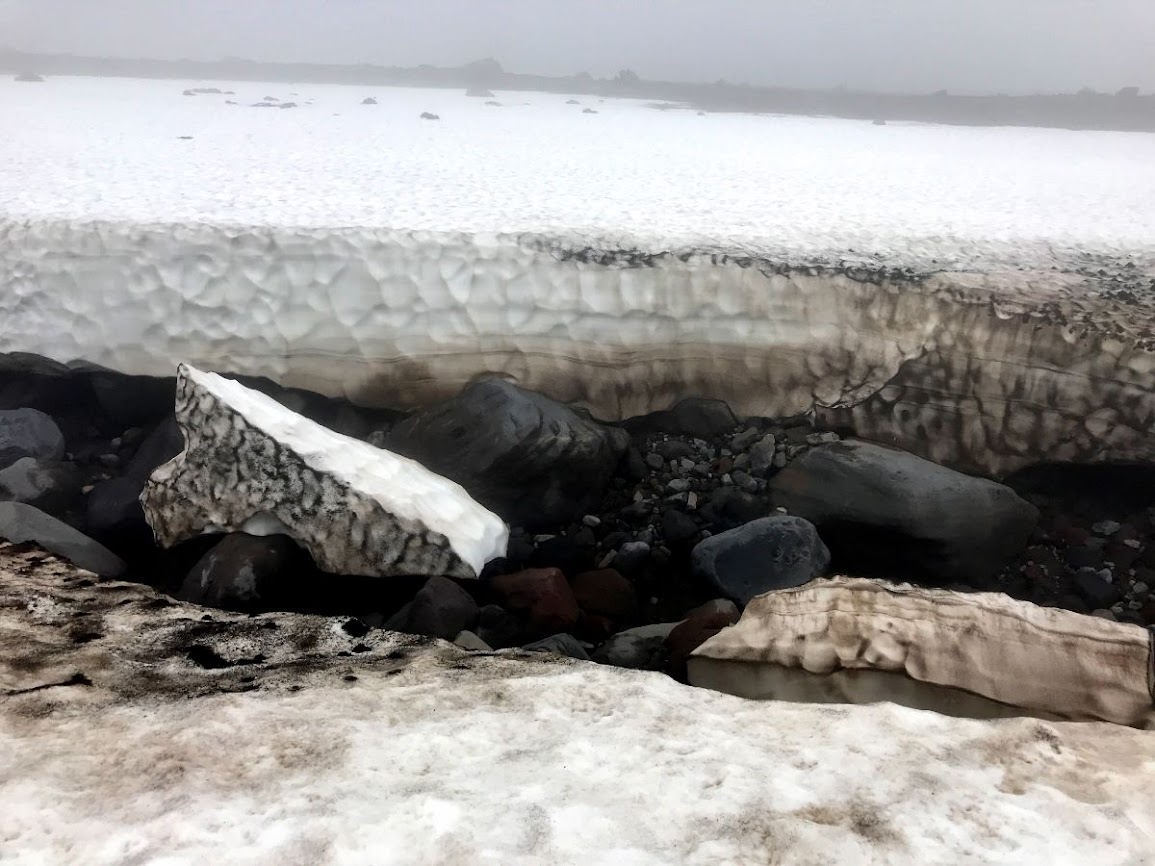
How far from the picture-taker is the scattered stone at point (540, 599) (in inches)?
80.5

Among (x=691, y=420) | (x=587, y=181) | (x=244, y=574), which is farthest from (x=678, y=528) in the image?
Result: (x=587, y=181)

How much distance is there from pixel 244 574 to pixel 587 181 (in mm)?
3214

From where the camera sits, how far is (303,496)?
2.16 metres

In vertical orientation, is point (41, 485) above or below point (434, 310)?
below

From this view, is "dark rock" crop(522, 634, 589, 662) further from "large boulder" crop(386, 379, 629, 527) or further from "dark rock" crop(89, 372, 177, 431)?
"dark rock" crop(89, 372, 177, 431)

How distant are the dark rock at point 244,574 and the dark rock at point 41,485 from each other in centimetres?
75

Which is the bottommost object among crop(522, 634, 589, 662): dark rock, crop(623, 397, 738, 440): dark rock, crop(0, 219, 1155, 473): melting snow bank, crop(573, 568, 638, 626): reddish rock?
crop(573, 568, 638, 626): reddish rock

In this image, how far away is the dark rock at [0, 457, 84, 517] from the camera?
2.54 m

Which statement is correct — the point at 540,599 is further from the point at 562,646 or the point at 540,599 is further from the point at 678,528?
the point at 678,528

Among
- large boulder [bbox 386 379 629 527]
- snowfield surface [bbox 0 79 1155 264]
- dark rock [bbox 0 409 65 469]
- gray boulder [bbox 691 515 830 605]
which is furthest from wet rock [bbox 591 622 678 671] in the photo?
dark rock [bbox 0 409 65 469]

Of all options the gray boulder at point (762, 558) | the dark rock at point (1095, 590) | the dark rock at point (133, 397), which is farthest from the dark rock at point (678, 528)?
the dark rock at point (133, 397)

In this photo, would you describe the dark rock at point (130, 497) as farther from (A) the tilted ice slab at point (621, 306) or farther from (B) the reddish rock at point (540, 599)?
(B) the reddish rock at point (540, 599)

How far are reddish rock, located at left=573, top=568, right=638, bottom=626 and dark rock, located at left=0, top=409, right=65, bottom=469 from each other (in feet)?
6.35

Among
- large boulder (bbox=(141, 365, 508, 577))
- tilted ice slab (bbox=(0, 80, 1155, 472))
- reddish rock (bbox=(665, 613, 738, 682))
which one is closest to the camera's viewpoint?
reddish rock (bbox=(665, 613, 738, 682))
